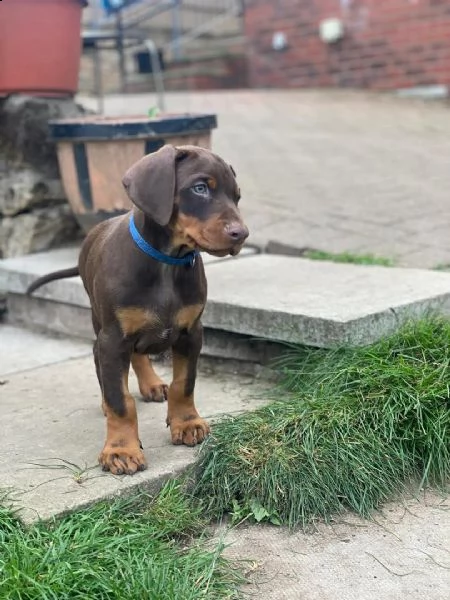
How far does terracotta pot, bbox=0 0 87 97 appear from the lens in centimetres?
471

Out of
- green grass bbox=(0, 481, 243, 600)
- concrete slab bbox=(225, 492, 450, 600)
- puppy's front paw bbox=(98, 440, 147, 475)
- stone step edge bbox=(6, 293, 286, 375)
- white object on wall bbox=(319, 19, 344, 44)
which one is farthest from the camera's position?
white object on wall bbox=(319, 19, 344, 44)

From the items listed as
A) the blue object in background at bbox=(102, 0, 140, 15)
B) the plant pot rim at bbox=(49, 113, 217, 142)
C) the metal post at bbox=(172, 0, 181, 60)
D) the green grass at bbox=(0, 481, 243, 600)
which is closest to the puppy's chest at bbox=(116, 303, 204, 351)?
the green grass at bbox=(0, 481, 243, 600)

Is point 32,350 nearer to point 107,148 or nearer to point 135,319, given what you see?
point 107,148

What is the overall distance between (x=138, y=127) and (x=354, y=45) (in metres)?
7.39

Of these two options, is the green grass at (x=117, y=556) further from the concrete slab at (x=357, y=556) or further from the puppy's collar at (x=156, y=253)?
the puppy's collar at (x=156, y=253)

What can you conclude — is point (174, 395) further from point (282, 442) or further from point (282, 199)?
point (282, 199)

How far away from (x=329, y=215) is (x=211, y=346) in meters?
2.05

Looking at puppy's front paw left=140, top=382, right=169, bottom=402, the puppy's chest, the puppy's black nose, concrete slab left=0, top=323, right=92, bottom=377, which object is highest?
the puppy's black nose

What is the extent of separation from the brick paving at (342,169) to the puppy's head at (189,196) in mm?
2332

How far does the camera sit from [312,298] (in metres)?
3.42

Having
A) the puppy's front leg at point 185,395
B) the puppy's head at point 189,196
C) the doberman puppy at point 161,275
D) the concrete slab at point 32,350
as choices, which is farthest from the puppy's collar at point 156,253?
the concrete slab at point 32,350

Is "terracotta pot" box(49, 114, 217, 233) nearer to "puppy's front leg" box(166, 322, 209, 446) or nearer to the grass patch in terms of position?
the grass patch

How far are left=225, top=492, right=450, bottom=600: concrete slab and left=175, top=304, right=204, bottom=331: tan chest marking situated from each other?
67cm

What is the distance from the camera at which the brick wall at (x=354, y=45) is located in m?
9.90
